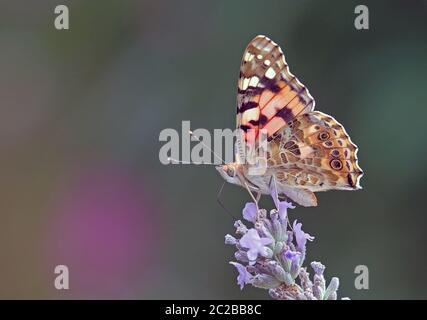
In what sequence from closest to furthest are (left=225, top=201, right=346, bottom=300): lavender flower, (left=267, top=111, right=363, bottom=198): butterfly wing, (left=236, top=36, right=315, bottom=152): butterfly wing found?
(left=225, top=201, right=346, bottom=300): lavender flower < (left=267, top=111, right=363, bottom=198): butterfly wing < (left=236, top=36, right=315, bottom=152): butterfly wing

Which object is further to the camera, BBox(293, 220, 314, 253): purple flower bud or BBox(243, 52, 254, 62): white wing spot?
BBox(243, 52, 254, 62): white wing spot

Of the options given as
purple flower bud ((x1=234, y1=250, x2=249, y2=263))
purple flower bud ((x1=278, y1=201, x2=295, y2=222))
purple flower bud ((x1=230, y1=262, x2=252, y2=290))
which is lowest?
purple flower bud ((x1=230, y1=262, x2=252, y2=290))

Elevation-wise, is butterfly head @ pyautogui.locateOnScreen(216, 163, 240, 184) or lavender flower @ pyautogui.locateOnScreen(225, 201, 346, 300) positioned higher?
butterfly head @ pyautogui.locateOnScreen(216, 163, 240, 184)

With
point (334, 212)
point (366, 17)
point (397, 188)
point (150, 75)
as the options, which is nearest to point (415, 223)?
point (397, 188)

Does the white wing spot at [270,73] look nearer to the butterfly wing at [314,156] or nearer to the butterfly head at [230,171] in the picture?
the butterfly wing at [314,156]

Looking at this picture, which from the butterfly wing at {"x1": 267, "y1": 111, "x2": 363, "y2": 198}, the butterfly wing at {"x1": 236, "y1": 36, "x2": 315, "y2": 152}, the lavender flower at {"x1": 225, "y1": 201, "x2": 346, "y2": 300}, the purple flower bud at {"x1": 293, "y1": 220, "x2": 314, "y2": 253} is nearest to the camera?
the lavender flower at {"x1": 225, "y1": 201, "x2": 346, "y2": 300}

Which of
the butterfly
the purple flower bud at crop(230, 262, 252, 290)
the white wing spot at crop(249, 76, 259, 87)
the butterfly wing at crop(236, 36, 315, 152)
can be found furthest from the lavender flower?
the white wing spot at crop(249, 76, 259, 87)

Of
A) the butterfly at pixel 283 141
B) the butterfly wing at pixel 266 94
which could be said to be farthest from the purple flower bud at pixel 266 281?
the butterfly wing at pixel 266 94

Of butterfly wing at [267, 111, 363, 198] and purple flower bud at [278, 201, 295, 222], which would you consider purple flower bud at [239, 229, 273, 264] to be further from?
butterfly wing at [267, 111, 363, 198]

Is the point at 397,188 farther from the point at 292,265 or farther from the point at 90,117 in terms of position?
the point at 292,265
